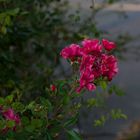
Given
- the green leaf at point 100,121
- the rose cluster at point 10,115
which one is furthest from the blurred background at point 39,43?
the rose cluster at point 10,115

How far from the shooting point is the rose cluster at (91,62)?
6.15 ft

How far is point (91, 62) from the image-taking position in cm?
187

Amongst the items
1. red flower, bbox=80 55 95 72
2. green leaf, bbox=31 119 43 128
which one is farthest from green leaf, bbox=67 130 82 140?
red flower, bbox=80 55 95 72

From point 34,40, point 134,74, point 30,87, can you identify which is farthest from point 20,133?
point 134,74

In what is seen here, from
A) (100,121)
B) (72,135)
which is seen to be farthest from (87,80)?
(100,121)

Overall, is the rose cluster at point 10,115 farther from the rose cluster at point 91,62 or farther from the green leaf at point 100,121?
the green leaf at point 100,121

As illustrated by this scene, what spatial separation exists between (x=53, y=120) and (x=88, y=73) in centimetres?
25

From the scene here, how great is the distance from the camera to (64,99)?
6.46 feet

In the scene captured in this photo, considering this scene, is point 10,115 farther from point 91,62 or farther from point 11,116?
point 91,62

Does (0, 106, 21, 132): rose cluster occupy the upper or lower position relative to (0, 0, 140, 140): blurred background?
upper

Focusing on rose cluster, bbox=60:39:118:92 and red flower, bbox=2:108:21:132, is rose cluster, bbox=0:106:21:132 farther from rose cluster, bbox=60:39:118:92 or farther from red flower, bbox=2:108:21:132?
rose cluster, bbox=60:39:118:92

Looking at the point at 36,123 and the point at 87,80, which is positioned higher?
the point at 87,80

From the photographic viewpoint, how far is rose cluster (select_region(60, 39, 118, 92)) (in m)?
1.88

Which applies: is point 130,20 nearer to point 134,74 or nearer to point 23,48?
point 134,74
